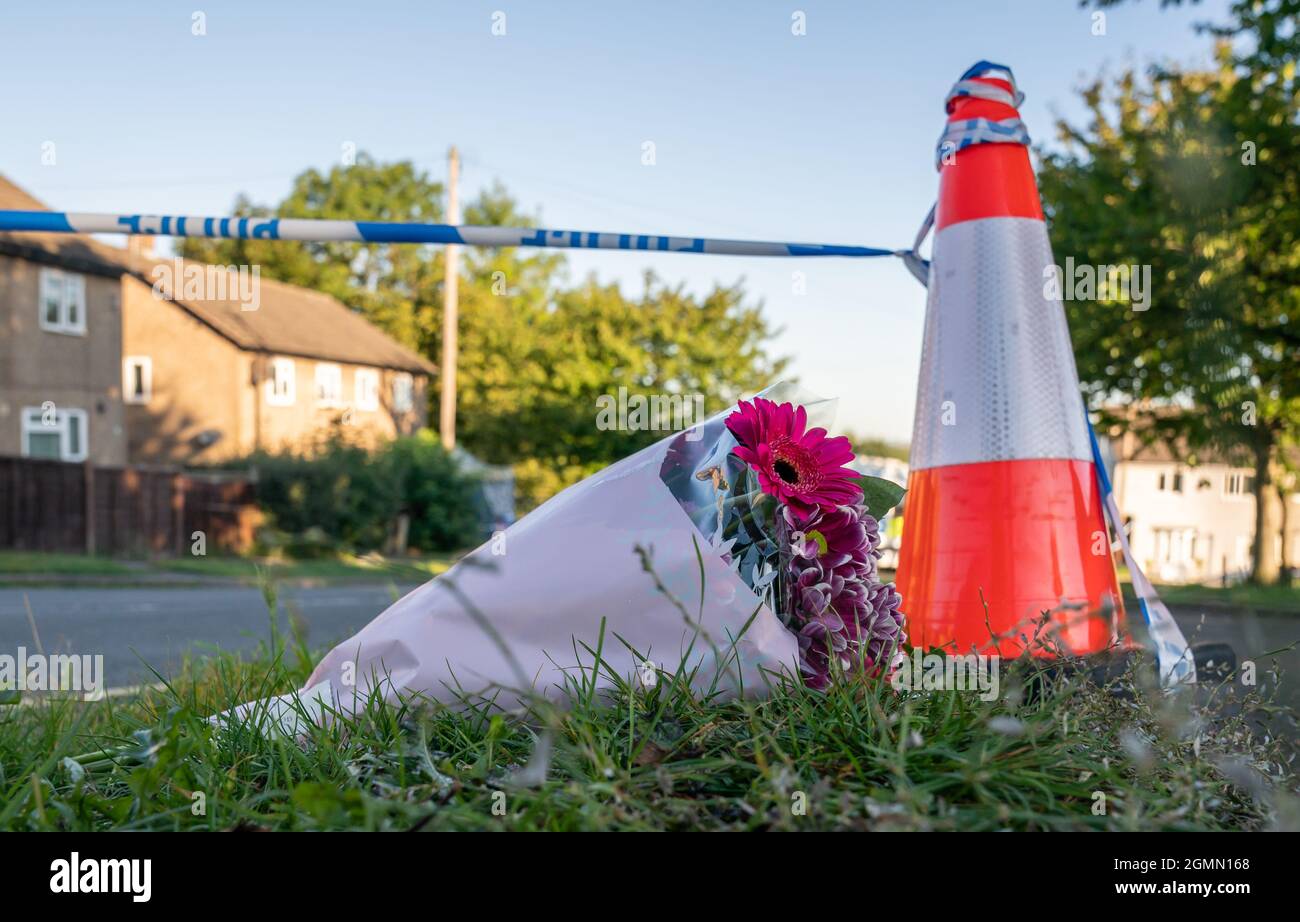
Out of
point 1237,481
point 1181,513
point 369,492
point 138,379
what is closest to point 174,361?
point 138,379

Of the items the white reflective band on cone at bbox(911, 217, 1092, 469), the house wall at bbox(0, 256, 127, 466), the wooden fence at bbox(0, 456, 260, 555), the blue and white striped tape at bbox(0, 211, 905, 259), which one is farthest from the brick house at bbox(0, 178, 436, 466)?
the white reflective band on cone at bbox(911, 217, 1092, 469)

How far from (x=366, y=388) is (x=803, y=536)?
142ft

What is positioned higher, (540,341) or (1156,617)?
(540,341)

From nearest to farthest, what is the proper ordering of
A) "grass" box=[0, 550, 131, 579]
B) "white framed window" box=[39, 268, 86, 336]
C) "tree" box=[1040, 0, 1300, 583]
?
"tree" box=[1040, 0, 1300, 583]
"grass" box=[0, 550, 131, 579]
"white framed window" box=[39, 268, 86, 336]

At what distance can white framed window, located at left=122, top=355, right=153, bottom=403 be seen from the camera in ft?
127

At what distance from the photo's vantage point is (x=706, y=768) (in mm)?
1429

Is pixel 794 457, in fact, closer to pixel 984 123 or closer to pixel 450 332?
pixel 984 123

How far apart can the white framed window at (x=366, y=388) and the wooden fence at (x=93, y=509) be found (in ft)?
54.1

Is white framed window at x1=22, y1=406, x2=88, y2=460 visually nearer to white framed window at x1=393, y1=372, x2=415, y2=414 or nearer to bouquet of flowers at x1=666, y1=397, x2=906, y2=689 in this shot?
white framed window at x1=393, y1=372, x2=415, y2=414

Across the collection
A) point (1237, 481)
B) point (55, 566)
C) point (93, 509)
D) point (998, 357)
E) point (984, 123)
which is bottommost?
point (55, 566)

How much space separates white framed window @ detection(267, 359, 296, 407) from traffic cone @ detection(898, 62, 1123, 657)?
38.0m

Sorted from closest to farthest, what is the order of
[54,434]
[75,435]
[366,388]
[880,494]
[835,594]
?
[835,594], [880,494], [54,434], [75,435], [366,388]

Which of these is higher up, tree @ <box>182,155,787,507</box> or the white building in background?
tree @ <box>182,155,787,507</box>
